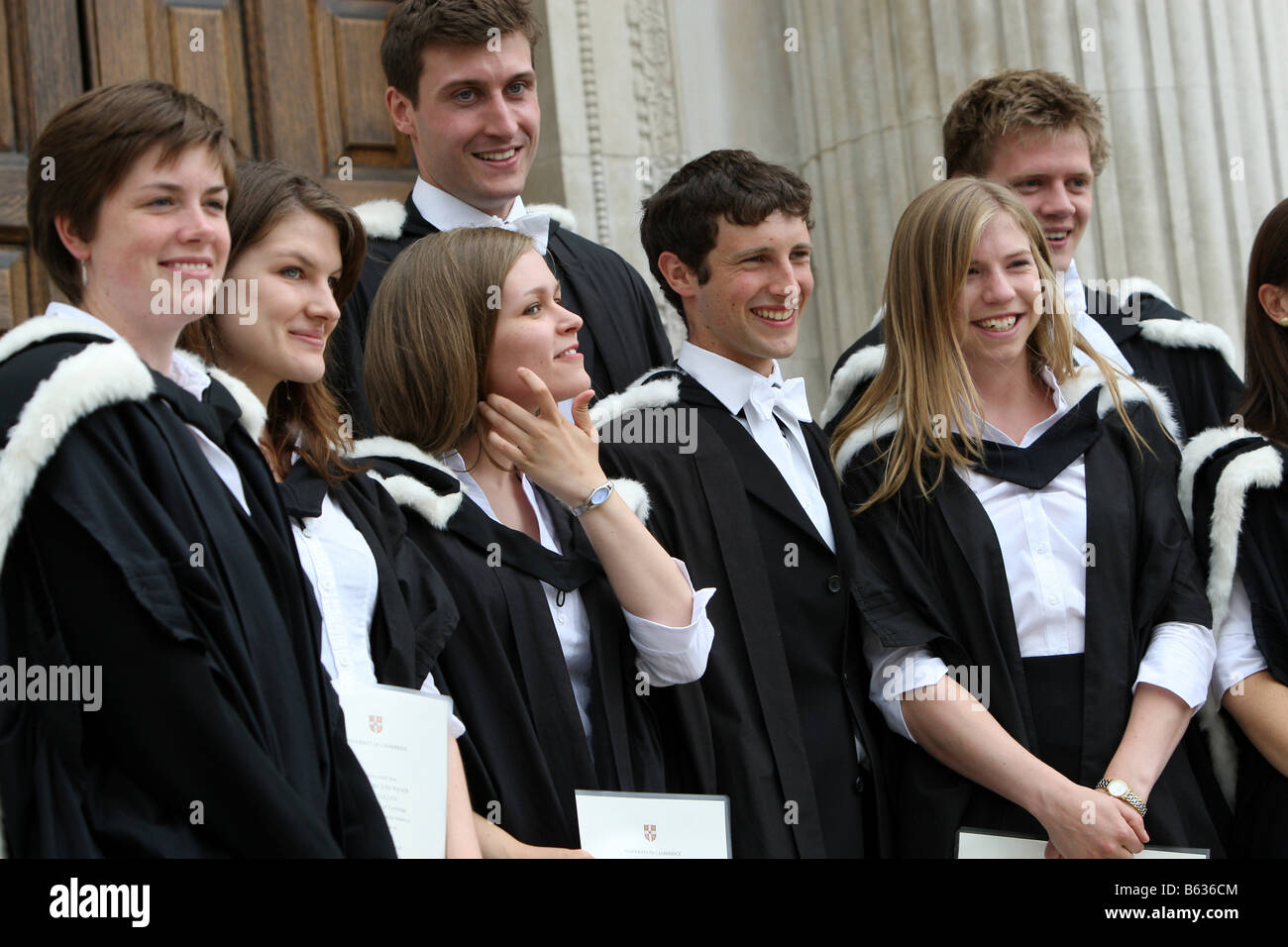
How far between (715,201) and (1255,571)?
1488mm

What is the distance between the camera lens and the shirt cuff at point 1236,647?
11.3 feet

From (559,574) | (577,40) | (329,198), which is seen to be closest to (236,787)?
(559,574)

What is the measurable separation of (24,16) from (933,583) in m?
3.12

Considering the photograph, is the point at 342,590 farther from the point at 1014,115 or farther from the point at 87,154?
the point at 1014,115

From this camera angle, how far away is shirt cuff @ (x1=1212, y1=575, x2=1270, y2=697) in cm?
344

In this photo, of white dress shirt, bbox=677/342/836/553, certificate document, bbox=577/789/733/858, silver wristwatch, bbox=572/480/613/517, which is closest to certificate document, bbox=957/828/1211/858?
certificate document, bbox=577/789/733/858

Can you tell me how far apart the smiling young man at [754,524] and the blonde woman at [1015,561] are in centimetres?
11

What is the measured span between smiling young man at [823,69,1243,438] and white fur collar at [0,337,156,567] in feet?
7.00

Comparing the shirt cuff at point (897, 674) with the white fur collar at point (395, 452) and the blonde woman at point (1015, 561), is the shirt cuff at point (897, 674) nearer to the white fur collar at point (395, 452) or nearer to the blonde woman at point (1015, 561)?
the blonde woman at point (1015, 561)

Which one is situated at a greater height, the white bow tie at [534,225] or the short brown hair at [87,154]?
the white bow tie at [534,225]

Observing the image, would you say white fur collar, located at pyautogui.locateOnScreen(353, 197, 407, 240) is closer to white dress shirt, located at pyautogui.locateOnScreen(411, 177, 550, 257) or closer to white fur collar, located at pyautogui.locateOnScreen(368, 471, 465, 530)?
white dress shirt, located at pyautogui.locateOnScreen(411, 177, 550, 257)

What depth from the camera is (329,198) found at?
10.2ft

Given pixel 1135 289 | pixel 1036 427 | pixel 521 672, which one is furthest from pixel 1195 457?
pixel 521 672

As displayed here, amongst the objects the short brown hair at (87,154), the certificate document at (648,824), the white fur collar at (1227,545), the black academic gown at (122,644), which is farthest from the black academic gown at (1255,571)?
the short brown hair at (87,154)
